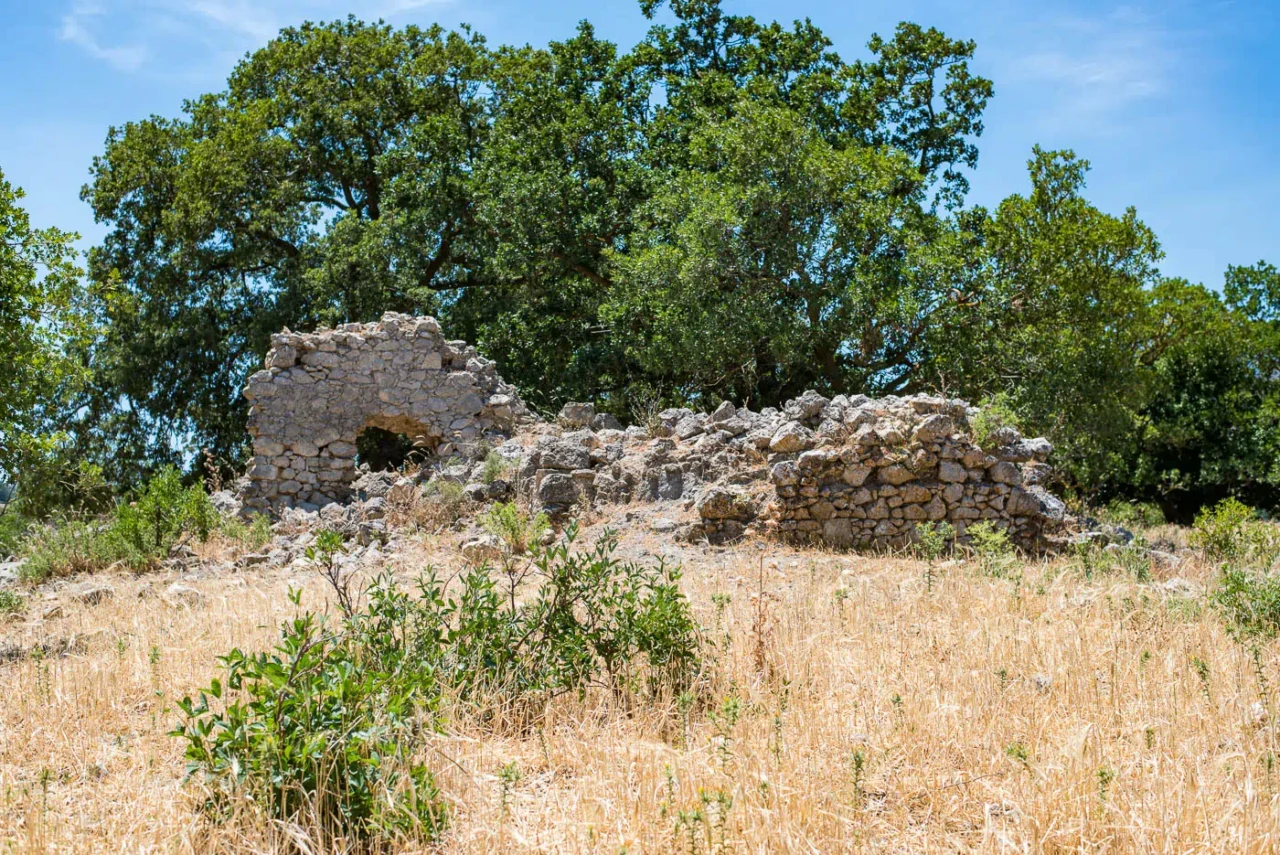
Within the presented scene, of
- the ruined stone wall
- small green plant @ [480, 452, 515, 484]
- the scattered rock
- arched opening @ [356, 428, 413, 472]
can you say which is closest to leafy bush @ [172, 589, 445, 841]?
the scattered rock

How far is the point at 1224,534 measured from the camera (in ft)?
32.3

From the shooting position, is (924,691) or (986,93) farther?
(986,93)

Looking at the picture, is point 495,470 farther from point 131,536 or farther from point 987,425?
point 987,425

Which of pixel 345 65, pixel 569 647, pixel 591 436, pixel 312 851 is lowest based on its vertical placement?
pixel 312 851

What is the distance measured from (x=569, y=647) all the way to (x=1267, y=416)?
18731mm

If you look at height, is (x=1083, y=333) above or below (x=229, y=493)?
above

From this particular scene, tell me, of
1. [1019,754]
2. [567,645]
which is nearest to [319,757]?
[567,645]

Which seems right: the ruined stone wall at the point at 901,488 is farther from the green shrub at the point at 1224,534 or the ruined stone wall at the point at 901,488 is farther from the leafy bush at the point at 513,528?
the leafy bush at the point at 513,528

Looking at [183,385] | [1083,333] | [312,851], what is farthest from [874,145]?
[312,851]

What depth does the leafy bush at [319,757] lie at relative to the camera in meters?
3.46

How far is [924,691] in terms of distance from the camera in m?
4.79

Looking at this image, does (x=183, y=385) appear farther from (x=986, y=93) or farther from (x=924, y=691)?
(x=924, y=691)

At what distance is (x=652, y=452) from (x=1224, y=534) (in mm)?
6053

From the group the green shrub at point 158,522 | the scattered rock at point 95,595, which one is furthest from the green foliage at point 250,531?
the scattered rock at point 95,595
